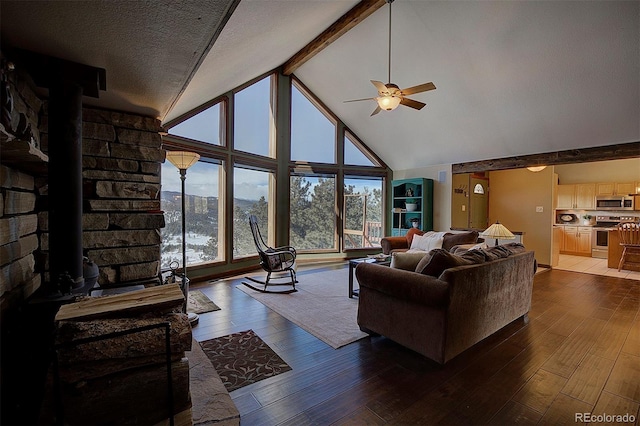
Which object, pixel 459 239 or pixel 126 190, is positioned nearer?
pixel 126 190

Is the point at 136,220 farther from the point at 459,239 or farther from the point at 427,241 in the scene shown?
the point at 459,239

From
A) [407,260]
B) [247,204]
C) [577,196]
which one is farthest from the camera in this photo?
[577,196]

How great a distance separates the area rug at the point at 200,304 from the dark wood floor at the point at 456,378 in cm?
18

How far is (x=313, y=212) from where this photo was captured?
6.85m

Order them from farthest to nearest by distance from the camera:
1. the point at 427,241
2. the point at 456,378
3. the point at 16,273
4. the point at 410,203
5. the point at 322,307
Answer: the point at 410,203 → the point at 427,241 → the point at 322,307 → the point at 456,378 → the point at 16,273

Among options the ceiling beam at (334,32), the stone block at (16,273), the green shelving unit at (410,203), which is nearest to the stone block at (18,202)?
the stone block at (16,273)

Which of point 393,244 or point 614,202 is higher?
point 614,202

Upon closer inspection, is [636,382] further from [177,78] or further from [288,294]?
[177,78]

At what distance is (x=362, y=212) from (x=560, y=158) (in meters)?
4.07

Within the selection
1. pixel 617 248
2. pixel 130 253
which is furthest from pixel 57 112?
pixel 617 248

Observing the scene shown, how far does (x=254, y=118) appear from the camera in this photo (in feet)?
19.3

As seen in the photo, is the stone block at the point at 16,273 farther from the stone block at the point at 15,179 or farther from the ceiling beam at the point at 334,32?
the ceiling beam at the point at 334,32

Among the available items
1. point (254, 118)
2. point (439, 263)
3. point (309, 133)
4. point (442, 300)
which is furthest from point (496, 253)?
point (309, 133)

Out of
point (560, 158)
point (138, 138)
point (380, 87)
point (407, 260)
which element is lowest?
point (407, 260)
